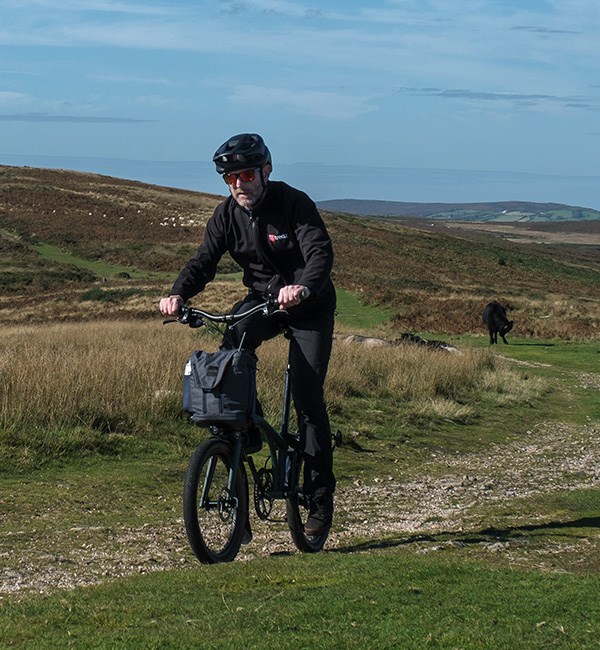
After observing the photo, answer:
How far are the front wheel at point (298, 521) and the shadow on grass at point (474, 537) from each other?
0.16 m

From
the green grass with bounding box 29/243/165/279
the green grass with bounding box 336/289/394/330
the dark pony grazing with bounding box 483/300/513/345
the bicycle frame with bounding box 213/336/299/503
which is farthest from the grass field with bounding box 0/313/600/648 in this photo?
the green grass with bounding box 29/243/165/279

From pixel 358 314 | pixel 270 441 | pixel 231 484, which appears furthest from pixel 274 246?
pixel 358 314

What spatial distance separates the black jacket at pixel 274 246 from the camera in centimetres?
663

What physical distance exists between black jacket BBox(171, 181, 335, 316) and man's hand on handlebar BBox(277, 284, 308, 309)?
173 mm

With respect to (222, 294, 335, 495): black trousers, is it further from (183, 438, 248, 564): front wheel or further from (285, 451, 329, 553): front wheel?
(183, 438, 248, 564): front wheel

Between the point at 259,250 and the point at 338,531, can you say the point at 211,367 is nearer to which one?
the point at 259,250

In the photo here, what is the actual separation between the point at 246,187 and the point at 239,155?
19 centimetres

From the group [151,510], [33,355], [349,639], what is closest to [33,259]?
[33,355]

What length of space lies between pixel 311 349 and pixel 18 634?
2.70 metres

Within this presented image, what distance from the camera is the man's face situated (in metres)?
6.62

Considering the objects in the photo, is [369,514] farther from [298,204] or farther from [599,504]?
[298,204]

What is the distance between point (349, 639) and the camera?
4.60 m

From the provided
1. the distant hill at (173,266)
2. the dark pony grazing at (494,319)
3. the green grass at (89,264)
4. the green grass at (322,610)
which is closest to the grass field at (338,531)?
the green grass at (322,610)

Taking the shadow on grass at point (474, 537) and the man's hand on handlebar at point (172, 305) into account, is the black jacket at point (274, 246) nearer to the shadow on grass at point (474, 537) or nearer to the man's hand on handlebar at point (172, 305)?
the man's hand on handlebar at point (172, 305)
